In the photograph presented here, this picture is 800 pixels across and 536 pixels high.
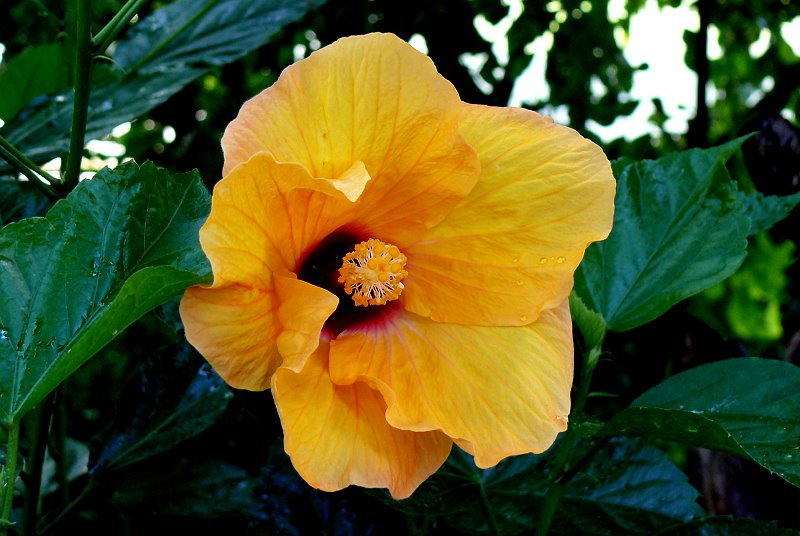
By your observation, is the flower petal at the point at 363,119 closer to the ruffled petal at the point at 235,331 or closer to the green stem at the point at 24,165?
the ruffled petal at the point at 235,331

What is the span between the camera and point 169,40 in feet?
5.11

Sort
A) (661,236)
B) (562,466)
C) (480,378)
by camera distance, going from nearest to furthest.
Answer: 1. (480,378)
2. (562,466)
3. (661,236)

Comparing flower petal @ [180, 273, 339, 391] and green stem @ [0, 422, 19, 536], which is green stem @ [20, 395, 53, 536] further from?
flower petal @ [180, 273, 339, 391]

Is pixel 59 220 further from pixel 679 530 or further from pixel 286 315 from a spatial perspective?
pixel 679 530

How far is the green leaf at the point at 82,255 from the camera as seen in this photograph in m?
0.85

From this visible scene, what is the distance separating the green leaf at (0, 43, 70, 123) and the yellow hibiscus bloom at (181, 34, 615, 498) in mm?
806

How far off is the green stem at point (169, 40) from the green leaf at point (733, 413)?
1066 mm

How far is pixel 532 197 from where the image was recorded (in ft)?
3.14

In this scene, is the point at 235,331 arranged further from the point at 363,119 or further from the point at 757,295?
the point at 757,295

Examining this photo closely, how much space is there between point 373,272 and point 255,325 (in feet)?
0.66

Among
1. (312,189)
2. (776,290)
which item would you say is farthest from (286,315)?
(776,290)

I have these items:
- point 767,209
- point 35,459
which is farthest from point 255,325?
point 767,209

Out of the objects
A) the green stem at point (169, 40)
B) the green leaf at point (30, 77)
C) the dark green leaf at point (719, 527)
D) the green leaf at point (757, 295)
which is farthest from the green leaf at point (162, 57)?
the green leaf at point (757, 295)

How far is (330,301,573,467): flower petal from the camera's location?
894mm
